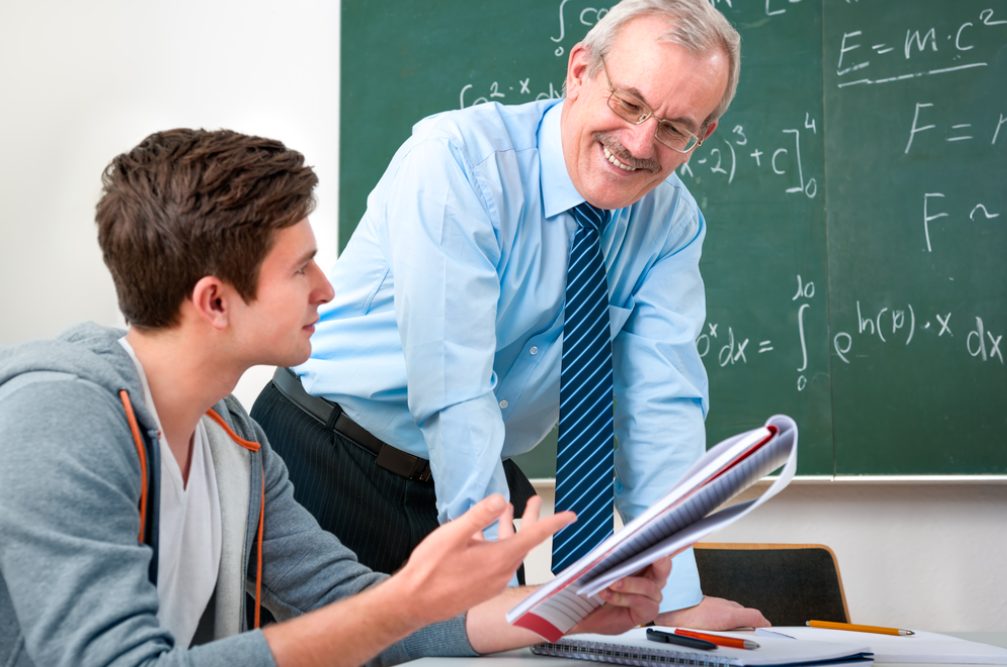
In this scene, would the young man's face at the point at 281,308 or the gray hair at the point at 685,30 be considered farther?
the gray hair at the point at 685,30

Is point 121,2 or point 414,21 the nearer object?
point 414,21

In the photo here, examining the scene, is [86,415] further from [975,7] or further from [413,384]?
[975,7]

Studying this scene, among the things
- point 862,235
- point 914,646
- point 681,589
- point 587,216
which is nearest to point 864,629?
point 914,646

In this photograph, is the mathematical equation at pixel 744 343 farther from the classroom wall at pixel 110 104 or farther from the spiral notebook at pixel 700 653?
the spiral notebook at pixel 700 653

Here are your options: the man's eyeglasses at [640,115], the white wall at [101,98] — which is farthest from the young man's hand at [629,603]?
the white wall at [101,98]

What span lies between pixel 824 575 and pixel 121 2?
2.97 m

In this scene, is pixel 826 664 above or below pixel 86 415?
below

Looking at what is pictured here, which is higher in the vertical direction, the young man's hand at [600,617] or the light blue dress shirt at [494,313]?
the light blue dress shirt at [494,313]

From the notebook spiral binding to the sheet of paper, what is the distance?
266 millimetres

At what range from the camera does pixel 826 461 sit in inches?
95.4

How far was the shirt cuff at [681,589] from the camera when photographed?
1218 millimetres

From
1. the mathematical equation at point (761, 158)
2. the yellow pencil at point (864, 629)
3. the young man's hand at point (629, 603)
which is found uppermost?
the mathematical equation at point (761, 158)

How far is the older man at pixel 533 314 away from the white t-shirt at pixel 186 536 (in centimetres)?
32

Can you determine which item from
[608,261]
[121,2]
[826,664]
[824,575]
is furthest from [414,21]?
[826,664]
